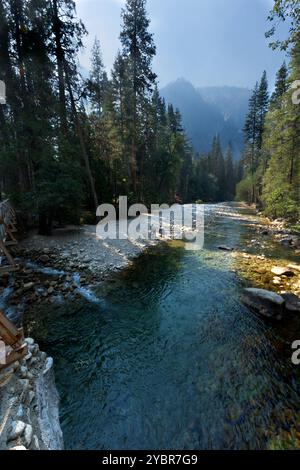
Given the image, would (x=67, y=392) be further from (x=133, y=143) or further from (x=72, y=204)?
(x=133, y=143)

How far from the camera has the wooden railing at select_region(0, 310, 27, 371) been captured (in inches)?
122

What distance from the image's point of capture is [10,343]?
128 inches

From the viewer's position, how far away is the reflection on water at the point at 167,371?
2920 mm

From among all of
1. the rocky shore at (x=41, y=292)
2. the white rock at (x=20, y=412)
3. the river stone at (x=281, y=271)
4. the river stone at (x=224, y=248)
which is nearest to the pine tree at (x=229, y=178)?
the river stone at (x=224, y=248)

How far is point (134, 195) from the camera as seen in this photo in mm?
20188

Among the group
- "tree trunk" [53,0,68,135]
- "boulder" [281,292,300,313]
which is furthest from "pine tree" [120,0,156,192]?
"boulder" [281,292,300,313]

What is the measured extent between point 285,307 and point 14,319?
6.89 metres

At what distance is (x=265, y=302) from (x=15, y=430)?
563 cm

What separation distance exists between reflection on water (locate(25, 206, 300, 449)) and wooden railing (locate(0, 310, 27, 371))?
90 cm

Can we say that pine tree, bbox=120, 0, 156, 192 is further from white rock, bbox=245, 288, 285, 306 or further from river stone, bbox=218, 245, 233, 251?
white rock, bbox=245, 288, 285, 306

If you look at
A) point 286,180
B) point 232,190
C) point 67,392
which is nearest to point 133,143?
point 286,180

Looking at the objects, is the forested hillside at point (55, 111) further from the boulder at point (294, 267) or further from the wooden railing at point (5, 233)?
the boulder at point (294, 267)

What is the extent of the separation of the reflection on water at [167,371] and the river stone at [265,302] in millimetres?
292

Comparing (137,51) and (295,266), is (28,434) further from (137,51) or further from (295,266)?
(137,51)
